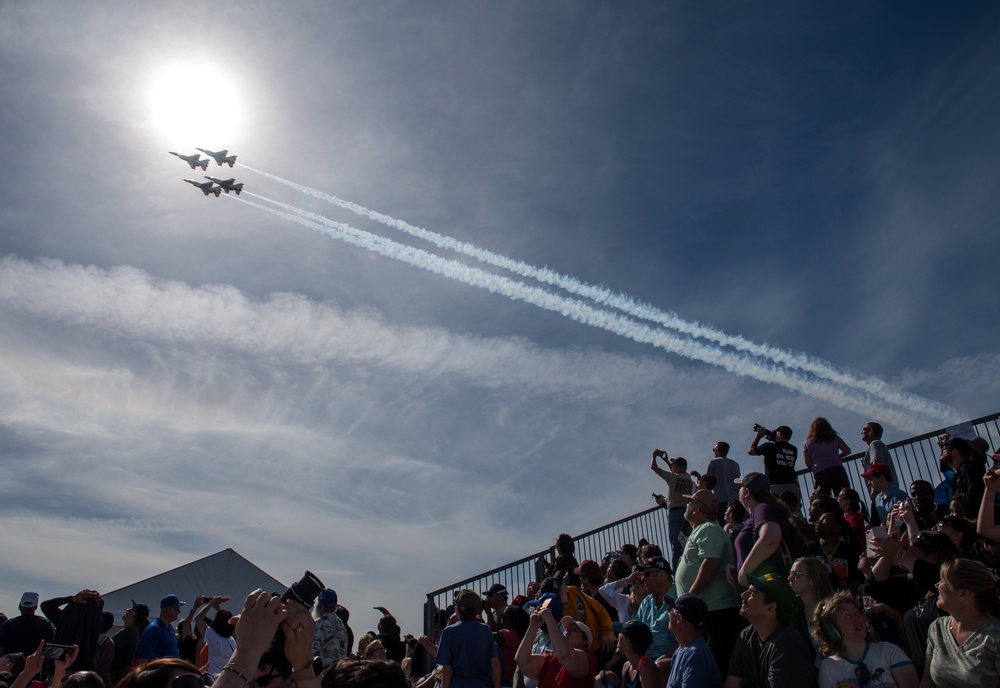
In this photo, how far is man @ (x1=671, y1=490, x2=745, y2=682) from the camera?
20.2 feet

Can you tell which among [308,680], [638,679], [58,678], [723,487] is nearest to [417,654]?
[723,487]

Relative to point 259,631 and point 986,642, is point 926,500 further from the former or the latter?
point 259,631

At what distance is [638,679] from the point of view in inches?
237

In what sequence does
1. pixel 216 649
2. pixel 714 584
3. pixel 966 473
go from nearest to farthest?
pixel 714 584 → pixel 966 473 → pixel 216 649

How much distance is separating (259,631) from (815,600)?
4.32m

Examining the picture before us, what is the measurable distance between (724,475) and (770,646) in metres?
6.64

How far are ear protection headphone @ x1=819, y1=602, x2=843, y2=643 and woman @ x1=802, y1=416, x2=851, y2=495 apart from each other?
6.16 metres

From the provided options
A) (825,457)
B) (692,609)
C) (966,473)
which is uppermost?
(825,457)

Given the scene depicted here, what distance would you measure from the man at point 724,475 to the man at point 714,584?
16.0 ft

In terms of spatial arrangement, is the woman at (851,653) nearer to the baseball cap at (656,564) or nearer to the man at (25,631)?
the baseball cap at (656,564)

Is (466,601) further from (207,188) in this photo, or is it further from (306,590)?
(207,188)

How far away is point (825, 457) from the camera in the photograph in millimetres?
10930

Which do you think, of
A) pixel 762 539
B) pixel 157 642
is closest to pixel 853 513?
pixel 762 539

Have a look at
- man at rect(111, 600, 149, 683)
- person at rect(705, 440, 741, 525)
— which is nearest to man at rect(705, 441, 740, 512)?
person at rect(705, 440, 741, 525)
